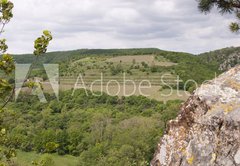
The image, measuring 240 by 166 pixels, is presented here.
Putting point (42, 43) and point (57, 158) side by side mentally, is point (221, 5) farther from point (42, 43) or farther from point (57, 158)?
point (57, 158)

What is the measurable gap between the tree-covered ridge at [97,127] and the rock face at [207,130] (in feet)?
131

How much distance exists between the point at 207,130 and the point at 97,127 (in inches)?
3040

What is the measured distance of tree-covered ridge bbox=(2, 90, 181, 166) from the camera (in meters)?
63.5

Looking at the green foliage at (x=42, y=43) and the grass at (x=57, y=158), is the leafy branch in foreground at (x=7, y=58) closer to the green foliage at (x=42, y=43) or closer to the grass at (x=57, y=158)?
the green foliage at (x=42, y=43)

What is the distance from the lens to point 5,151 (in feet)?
20.3

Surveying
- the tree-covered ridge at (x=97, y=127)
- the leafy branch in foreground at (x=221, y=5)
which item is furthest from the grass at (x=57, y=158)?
the leafy branch in foreground at (x=221, y=5)


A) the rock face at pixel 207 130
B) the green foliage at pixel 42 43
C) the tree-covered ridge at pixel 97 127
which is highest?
the green foliage at pixel 42 43

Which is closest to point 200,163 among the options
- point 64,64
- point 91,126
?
point 91,126

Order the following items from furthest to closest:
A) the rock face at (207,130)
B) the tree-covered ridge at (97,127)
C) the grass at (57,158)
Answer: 1. the grass at (57,158)
2. the tree-covered ridge at (97,127)
3. the rock face at (207,130)

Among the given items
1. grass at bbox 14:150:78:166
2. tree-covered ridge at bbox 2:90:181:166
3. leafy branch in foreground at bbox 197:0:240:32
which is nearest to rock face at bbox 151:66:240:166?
leafy branch in foreground at bbox 197:0:240:32

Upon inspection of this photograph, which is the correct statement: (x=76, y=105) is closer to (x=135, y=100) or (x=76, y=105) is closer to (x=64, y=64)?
(x=135, y=100)

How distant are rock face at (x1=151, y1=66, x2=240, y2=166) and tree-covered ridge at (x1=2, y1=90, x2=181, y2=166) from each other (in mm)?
39954

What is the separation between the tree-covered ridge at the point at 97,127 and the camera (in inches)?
2500

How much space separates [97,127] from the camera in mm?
81750
